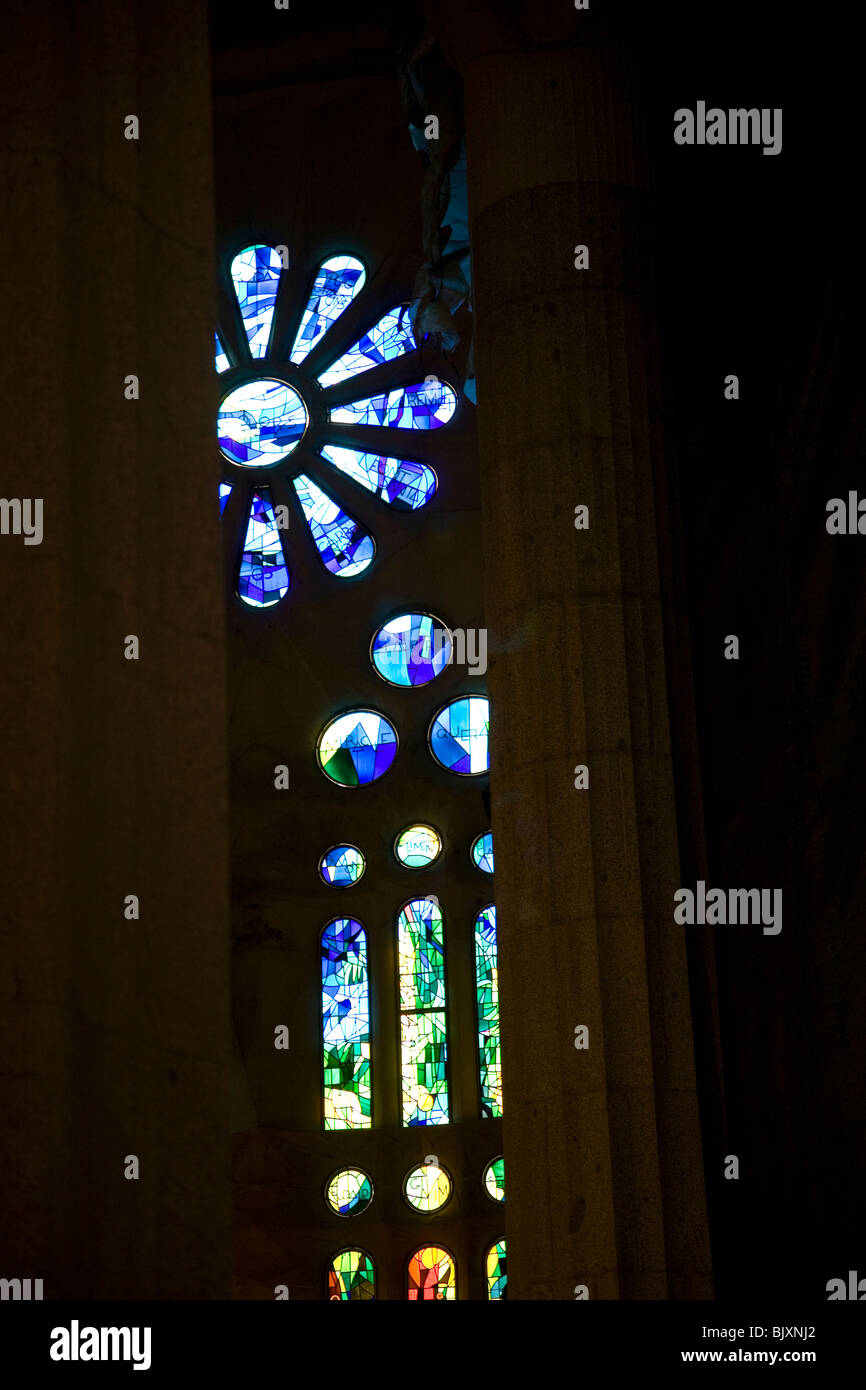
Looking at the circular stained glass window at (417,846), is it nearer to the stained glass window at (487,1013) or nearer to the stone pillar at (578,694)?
the stained glass window at (487,1013)

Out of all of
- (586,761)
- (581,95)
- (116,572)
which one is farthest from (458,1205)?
(116,572)

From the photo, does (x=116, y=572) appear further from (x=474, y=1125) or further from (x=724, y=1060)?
(x=474, y=1125)

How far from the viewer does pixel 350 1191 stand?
13641 mm

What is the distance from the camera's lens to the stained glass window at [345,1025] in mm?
13906

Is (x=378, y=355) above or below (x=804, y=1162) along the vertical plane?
above

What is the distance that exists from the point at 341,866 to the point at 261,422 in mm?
4503

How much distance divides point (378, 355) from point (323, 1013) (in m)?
6.40

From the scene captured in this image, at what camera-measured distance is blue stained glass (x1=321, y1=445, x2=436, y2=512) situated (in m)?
15.4

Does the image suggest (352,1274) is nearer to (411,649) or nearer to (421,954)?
(421,954)

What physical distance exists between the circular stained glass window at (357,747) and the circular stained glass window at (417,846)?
0.61 meters

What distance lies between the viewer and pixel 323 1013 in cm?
1411

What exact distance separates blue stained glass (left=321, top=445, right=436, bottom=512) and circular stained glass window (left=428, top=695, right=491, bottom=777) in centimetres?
199

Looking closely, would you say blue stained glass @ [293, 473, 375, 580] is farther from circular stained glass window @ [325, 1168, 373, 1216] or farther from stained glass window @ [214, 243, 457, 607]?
circular stained glass window @ [325, 1168, 373, 1216]

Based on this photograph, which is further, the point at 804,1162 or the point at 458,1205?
the point at 458,1205
